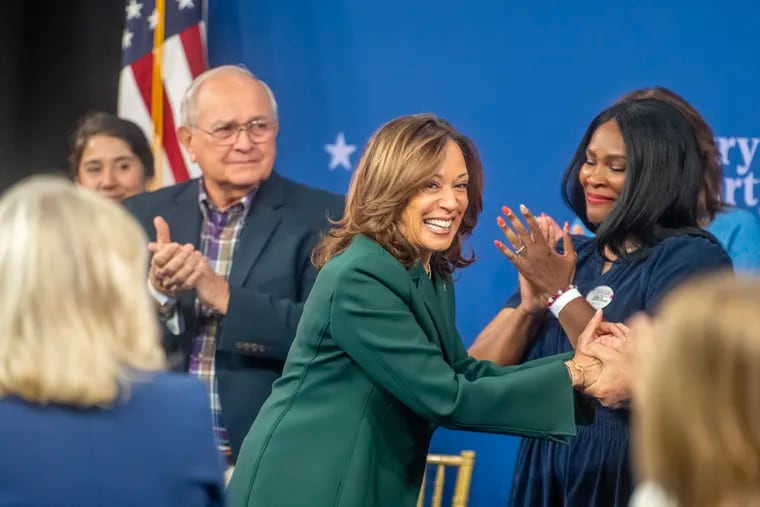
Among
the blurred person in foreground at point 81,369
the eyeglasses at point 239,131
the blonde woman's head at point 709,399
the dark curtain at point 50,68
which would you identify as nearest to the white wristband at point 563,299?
the eyeglasses at point 239,131

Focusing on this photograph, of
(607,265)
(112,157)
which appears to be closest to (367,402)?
(607,265)

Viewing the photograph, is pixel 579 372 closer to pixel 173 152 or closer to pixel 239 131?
pixel 239 131

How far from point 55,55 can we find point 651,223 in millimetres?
2729

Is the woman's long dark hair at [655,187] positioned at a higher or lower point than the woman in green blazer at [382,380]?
higher

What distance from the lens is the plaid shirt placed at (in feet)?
12.5

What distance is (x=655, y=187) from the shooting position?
10.1 ft

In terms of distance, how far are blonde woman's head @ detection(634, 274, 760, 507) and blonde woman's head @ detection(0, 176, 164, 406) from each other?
657mm

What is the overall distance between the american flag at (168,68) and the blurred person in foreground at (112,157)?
3.6 inches

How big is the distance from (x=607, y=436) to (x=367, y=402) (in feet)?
2.00

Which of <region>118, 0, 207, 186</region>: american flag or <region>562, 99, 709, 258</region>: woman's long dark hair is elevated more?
<region>118, 0, 207, 186</region>: american flag

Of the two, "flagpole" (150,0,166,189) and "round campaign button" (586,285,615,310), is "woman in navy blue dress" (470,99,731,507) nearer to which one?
"round campaign button" (586,285,615,310)

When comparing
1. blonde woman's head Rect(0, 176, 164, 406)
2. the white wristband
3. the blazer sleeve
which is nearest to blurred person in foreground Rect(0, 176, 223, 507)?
blonde woman's head Rect(0, 176, 164, 406)

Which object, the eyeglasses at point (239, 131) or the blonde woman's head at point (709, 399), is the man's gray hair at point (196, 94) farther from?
the blonde woman's head at point (709, 399)

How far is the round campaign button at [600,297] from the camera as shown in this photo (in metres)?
3.10
